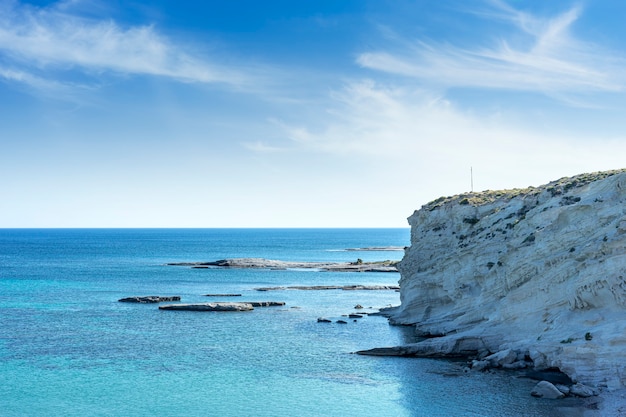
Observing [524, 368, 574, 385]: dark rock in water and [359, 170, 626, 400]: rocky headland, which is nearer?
[524, 368, 574, 385]: dark rock in water

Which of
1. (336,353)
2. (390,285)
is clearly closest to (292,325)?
(336,353)

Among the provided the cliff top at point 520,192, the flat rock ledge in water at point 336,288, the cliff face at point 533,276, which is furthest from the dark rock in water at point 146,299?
the cliff top at point 520,192

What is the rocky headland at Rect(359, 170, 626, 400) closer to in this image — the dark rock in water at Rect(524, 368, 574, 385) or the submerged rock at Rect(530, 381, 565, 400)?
the dark rock in water at Rect(524, 368, 574, 385)

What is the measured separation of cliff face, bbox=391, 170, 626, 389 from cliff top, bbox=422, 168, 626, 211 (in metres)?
0.16

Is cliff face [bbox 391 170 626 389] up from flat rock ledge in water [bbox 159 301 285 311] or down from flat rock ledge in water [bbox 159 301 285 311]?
up

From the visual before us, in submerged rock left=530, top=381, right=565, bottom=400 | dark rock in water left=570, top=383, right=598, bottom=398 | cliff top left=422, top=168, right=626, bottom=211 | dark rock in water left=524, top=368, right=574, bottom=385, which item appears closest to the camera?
dark rock in water left=570, top=383, right=598, bottom=398

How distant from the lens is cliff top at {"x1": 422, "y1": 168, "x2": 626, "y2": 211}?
45062 mm

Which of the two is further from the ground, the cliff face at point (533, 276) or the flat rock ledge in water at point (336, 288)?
the cliff face at point (533, 276)

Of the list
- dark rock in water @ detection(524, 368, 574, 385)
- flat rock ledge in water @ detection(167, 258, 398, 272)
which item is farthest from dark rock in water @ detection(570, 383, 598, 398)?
flat rock ledge in water @ detection(167, 258, 398, 272)

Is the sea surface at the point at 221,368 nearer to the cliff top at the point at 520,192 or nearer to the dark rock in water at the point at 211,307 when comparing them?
the dark rock in water at the point at 211,307

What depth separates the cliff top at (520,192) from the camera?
4506cm

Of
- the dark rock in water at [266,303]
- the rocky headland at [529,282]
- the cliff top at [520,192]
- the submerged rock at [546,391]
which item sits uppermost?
the cliff top at [520,192]

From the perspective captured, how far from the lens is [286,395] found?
32844 millimetres

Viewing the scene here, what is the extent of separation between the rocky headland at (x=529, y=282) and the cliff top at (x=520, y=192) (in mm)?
189
